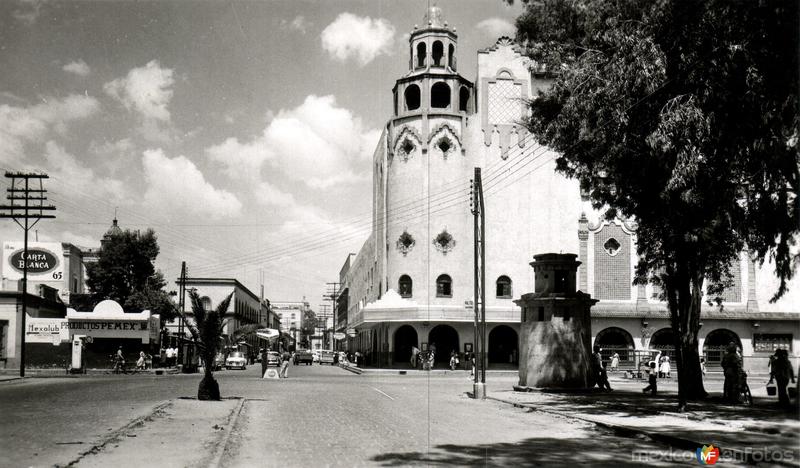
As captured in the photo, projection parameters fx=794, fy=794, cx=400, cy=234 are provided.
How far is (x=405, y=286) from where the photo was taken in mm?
52250

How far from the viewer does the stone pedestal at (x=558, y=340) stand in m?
26.8

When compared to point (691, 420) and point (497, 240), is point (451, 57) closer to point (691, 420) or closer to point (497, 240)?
point (497, 240)

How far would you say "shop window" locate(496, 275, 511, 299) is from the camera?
52.0m

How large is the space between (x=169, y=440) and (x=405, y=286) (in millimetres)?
39588

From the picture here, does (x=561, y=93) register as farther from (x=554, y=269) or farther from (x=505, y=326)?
A: (x=505, y=326)

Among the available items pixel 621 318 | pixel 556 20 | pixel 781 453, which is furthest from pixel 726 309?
pixel 781 453

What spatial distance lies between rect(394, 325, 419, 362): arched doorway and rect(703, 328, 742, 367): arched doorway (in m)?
19.3

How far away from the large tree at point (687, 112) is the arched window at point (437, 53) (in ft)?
106

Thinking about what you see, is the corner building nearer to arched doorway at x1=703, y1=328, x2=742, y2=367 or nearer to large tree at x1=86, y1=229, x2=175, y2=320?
arched doorway at x1=703, y1=328, x2=742, y2=367

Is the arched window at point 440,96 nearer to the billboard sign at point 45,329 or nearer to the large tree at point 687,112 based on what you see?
the billboard sign at point 45,329

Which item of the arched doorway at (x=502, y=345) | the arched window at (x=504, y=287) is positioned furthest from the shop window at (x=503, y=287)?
the arched doorway at (x=502, y=345)

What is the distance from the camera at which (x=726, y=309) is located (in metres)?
51.5

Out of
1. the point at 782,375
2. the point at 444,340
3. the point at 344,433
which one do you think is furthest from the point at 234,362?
the point at 344,433

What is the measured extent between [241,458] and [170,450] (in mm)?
1202
